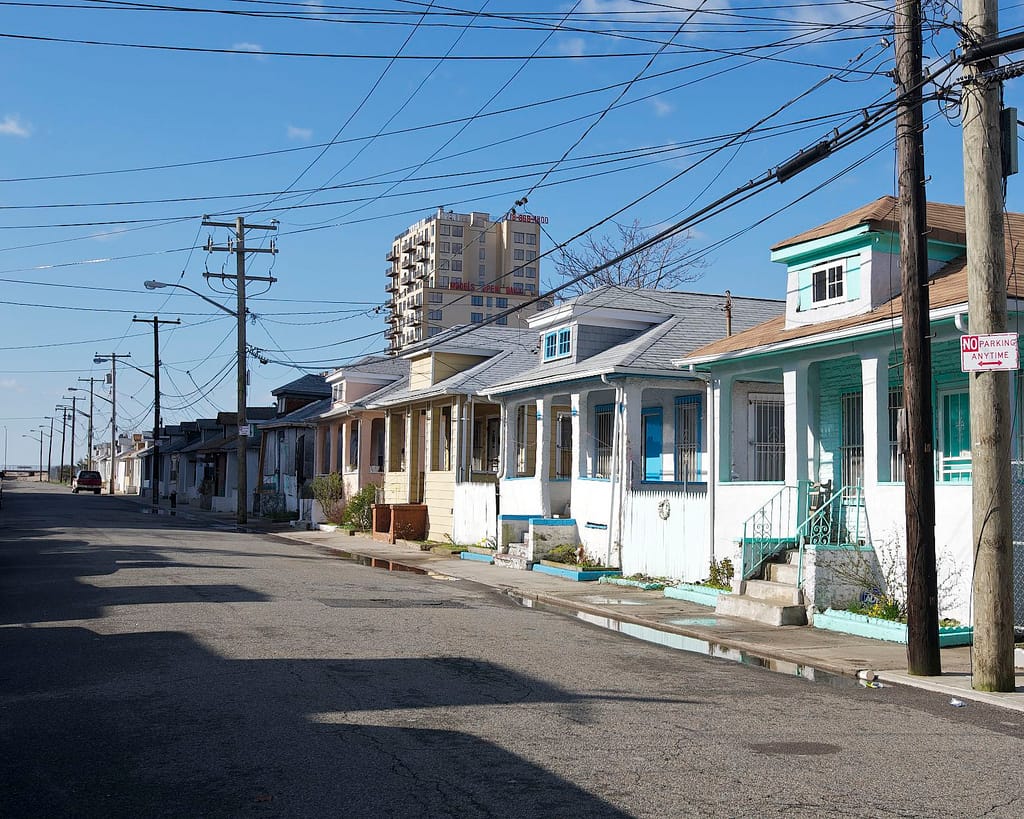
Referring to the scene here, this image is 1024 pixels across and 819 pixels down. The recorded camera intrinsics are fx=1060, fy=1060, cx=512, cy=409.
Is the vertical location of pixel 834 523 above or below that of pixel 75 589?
above

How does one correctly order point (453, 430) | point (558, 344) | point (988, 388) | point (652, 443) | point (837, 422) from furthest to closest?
point (453, 430)
point (558, 344)
point (652, 443)
point (837, 422)
point (988, 388)

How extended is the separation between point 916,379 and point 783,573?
5.72m

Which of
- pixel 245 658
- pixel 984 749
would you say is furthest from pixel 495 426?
pixel 984 749

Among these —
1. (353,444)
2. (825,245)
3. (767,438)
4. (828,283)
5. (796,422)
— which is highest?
(825,245)

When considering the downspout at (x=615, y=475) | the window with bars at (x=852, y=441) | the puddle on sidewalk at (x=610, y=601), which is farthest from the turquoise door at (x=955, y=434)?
the downspout at (x=615, y=475)

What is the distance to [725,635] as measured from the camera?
47.1 ft

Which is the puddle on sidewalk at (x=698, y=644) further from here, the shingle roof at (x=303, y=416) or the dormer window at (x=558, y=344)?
the shingle roof at (x=303, y=416)

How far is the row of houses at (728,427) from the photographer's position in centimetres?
1552

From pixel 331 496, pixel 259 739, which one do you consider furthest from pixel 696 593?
pixel 331 496

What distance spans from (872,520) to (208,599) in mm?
9838

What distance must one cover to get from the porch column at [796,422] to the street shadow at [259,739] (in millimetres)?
8175

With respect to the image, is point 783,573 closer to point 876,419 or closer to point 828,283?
point 876,419

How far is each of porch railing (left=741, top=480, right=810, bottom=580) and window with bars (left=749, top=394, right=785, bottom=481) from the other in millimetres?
2864

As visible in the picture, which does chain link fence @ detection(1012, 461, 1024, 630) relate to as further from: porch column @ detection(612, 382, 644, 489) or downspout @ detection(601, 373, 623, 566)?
downspout @ detection(601, 373, 623, 566)
